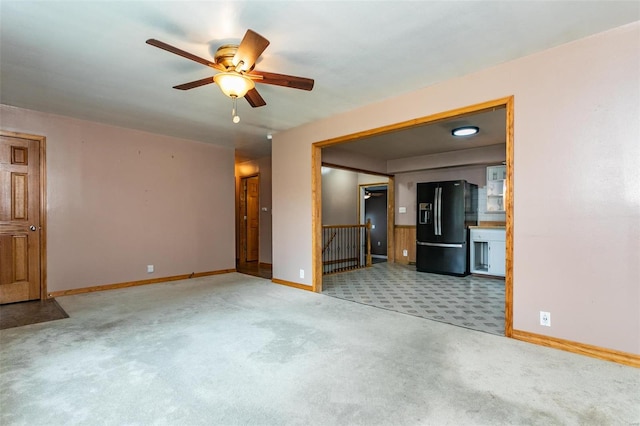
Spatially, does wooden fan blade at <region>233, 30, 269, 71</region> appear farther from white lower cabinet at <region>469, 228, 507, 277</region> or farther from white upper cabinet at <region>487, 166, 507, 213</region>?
white upper cabinet at <region>487, 166, 507, 213</region>

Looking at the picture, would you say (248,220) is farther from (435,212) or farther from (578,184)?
(578,184)

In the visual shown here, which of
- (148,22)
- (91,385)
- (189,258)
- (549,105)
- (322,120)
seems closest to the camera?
(91,385)

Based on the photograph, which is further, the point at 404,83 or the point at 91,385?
the point at 404,83

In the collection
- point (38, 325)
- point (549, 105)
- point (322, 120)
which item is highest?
point (322, 120)

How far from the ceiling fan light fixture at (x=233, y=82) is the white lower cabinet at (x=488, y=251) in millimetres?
4989

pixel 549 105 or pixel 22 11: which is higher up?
pixel 22 11

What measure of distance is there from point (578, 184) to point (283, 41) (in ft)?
8.66

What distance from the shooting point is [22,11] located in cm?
215

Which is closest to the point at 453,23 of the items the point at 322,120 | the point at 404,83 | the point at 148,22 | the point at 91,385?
the point at 404,83

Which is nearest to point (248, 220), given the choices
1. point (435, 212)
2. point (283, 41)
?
point (435, 212)

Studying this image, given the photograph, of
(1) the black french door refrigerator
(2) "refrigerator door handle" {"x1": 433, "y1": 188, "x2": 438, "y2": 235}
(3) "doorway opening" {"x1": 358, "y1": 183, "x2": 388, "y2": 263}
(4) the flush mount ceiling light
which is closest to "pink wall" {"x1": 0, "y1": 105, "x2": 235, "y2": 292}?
(1) the black french door refrigerator

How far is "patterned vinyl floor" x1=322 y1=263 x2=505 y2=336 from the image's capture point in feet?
11.6

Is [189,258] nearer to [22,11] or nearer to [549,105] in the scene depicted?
[22,11]

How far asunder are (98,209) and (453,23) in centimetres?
521
